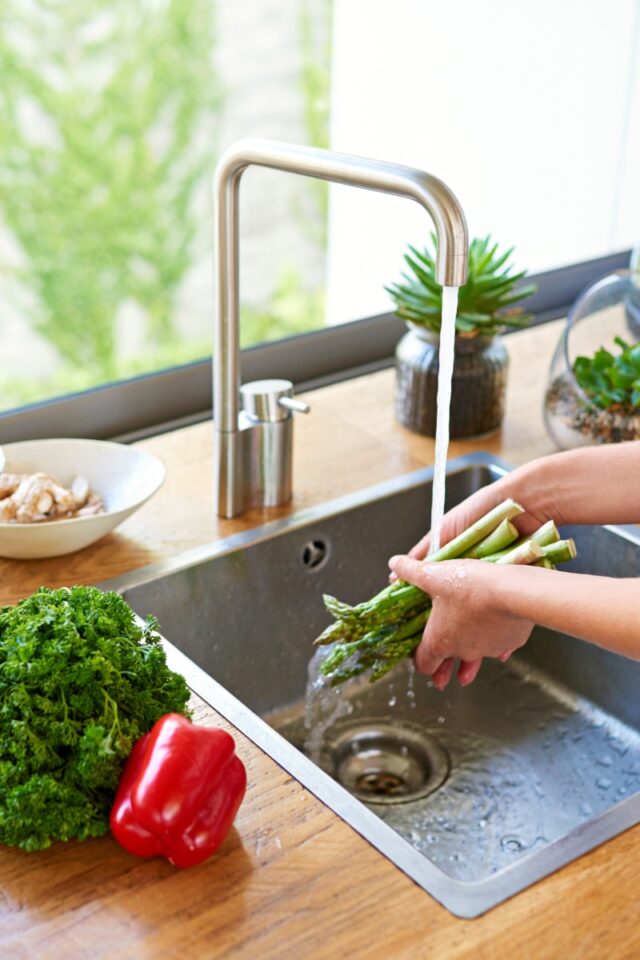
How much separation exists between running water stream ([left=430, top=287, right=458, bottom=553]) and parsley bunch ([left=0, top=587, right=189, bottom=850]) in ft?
1.29

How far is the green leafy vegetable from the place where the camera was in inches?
59.2

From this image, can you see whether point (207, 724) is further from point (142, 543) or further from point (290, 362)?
point (290, 362)

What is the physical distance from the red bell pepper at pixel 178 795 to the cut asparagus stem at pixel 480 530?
1.50 ft

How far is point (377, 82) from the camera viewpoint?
3.50 meters

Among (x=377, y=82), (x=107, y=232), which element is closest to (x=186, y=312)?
(x=107, y=232)

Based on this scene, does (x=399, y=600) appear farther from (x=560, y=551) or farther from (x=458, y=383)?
(x=458, y=383)

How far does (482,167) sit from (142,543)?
6.42ft

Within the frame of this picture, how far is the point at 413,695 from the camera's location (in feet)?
4.92

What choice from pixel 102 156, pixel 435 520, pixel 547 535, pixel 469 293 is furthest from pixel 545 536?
pixel 102 156

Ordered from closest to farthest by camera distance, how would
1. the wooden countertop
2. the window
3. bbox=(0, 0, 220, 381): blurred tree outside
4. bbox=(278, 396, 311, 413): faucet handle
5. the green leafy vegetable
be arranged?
the wooden countertop → bbox=(278, 396, 311, 413): faucet handle → the green leafy vegetable → the window → bbox=(0, 0, 220, 381): blurred tree outside

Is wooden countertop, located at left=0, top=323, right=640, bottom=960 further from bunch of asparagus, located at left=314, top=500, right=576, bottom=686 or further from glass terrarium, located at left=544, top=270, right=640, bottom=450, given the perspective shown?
glass terrarium, located at left=544, top=270, right=640, bottom=450

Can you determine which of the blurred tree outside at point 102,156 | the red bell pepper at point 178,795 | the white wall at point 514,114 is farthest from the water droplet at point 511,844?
the blurred tree outside at point 102,156

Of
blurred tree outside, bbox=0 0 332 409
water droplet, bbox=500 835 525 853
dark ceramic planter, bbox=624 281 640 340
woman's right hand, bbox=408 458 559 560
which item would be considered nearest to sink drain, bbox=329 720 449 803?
water droplet, bbox=500 835 525 853

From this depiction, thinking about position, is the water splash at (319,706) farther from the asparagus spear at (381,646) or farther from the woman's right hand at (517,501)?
the woman's right hand at (517,501)
